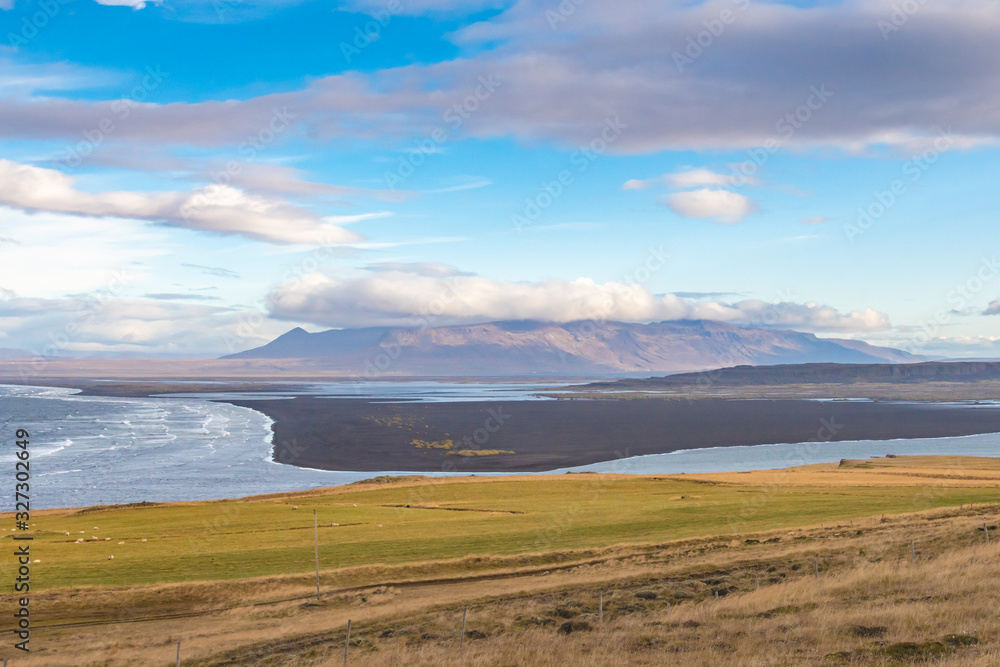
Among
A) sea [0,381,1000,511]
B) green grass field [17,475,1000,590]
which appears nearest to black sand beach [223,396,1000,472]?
sea [0,381,1000,511]

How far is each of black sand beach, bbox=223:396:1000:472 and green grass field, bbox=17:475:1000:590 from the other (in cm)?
2591

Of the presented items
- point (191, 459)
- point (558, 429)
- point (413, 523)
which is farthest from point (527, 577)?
point (558, 429)

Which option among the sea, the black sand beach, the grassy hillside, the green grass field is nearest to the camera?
the grassy hillside

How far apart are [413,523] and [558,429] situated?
7904 cm

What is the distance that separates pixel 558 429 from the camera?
123 meters

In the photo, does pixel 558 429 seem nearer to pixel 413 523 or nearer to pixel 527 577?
pixel 413 523

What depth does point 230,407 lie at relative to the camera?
185 m

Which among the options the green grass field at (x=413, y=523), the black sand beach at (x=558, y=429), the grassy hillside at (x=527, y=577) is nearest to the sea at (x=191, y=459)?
the black sand beach at (x=558, y=429)

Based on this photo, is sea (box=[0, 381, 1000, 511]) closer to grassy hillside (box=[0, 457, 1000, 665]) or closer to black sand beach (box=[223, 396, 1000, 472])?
black sand beach (box=[223, 396, 1000, 472])

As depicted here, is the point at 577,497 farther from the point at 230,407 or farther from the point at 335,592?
the point at 230,407

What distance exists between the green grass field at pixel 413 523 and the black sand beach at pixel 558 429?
2591 cm

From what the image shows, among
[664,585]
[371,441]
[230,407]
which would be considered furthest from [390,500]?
[230,407]

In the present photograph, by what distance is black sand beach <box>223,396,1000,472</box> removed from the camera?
293ft

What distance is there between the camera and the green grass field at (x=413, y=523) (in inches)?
1395
